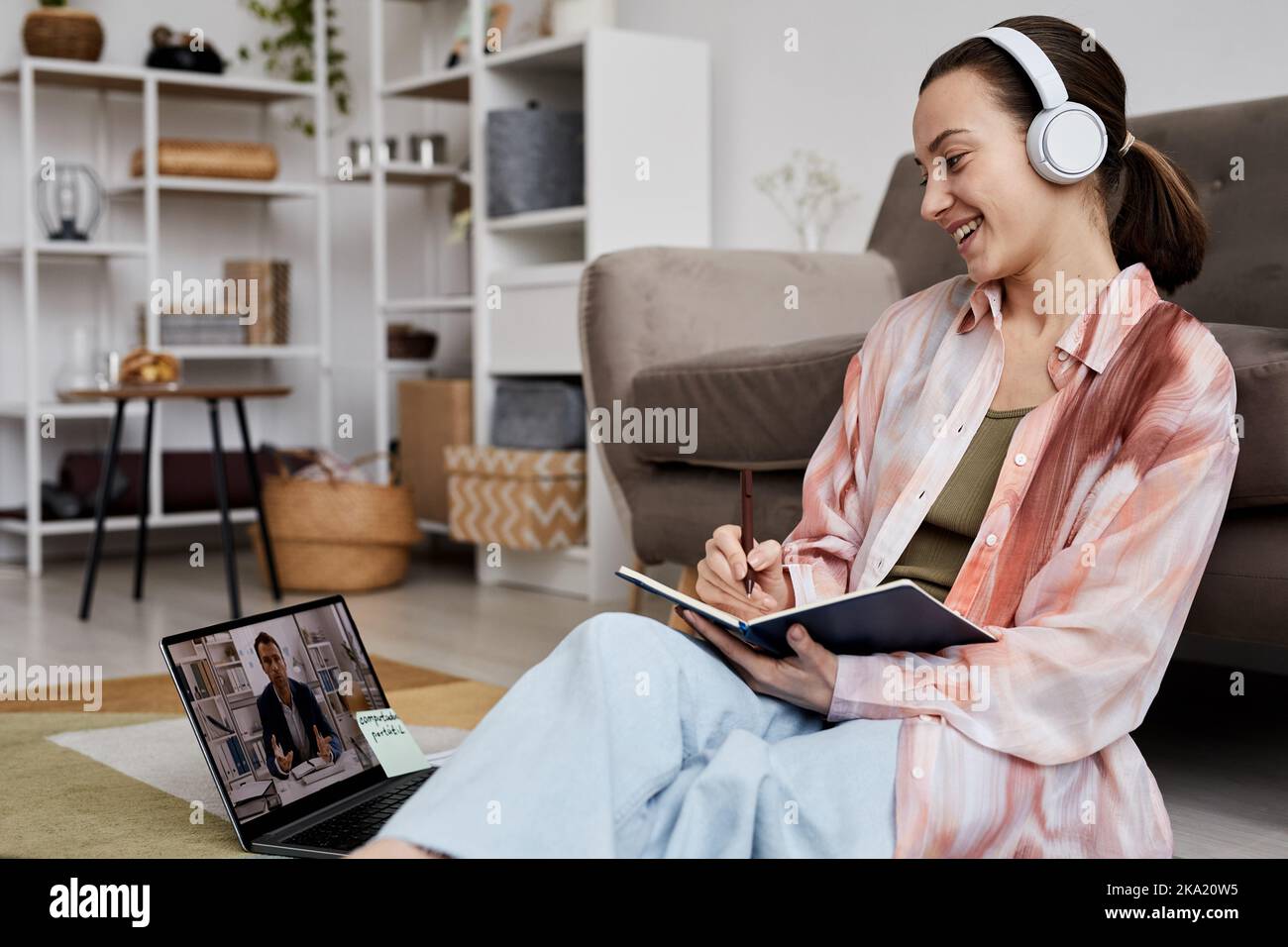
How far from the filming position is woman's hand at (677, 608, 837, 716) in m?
1.22

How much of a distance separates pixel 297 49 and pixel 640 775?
4.30 m

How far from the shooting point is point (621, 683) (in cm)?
114

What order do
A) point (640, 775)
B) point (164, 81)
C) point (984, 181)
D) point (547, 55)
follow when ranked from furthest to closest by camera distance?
1. point (164, 81)
2. point (547, 55)
3. point (984, 181)
4. point (640, 775)

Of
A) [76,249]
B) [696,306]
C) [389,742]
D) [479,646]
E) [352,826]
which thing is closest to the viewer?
[352,826]

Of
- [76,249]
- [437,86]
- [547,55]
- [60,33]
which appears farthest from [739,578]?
[60,33]

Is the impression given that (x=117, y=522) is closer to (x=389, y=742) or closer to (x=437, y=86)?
(x=437, y=86)

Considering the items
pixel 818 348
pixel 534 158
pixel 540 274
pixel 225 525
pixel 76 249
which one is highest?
pixel 534 158

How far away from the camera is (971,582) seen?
1327 mm

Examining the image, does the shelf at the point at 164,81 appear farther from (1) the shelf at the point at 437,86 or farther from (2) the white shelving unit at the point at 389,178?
(1) the shelf at the point at 437,86

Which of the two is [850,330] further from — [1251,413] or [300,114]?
[300,114]

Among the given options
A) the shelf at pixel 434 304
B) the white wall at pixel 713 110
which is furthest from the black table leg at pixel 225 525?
the white wall at pixel 713 110
